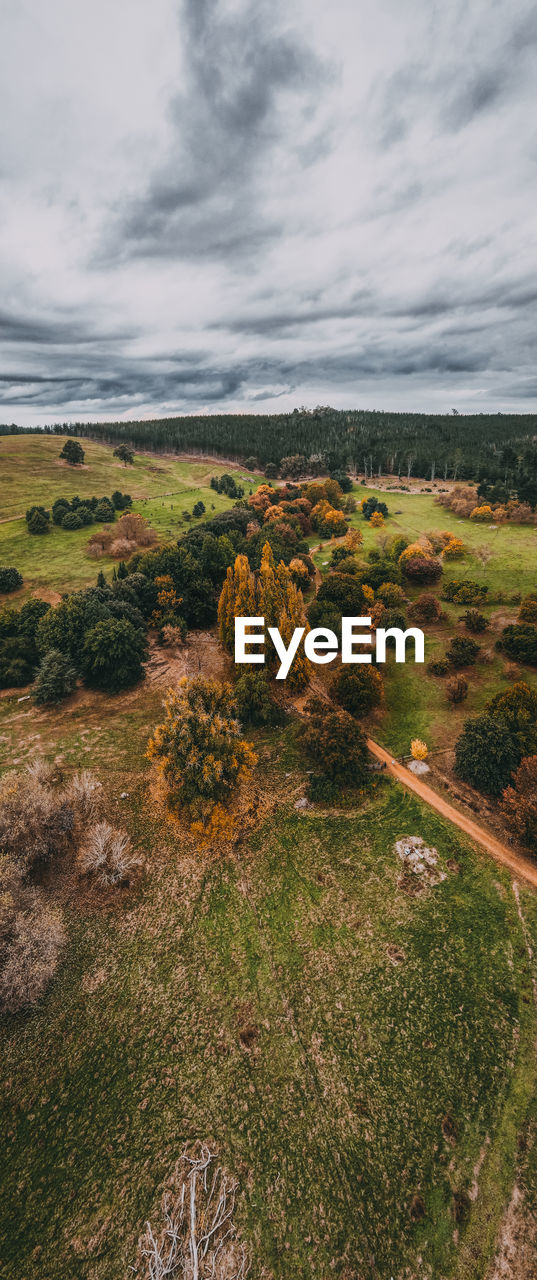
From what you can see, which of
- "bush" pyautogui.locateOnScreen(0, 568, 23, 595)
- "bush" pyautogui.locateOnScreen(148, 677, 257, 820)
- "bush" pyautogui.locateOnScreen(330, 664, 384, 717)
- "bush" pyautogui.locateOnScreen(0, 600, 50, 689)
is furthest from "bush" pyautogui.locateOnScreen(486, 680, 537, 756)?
"bush" pyautogui.locateOnScreen(0, 568, 23, 595)

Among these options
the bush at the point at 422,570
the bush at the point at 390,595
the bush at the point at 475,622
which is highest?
the bush at the point at 422,570

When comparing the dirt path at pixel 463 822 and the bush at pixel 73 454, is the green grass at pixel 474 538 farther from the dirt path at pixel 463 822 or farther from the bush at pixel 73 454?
the bush at pixel 73 454

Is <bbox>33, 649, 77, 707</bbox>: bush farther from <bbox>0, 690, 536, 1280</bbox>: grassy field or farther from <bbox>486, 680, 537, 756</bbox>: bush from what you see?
<bbox>486, 680, 537, 756</bbox>: bush

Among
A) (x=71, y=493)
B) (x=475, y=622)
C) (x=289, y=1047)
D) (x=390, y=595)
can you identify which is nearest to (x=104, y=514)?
(x=71, y=493)

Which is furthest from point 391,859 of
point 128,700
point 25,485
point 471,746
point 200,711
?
Answer: point 25,485

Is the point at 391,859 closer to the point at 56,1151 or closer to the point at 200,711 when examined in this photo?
the point at 200,711

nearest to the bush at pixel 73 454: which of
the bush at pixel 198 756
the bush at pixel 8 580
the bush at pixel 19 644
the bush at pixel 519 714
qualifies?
the bush at pixel 8 580
